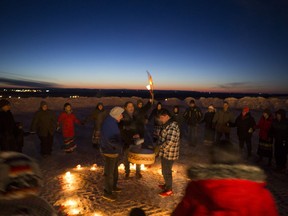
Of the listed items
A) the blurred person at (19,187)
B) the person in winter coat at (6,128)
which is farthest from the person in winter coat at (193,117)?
the blurred person at (19,187)

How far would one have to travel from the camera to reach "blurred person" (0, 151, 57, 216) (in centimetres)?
173

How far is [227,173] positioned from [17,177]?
67.6 inches

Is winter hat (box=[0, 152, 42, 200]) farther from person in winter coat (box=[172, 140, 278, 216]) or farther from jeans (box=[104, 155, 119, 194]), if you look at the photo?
jeans (box=[104, 155, 119, 194])

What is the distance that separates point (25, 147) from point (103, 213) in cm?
738

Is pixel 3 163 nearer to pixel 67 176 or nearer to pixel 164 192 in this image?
pixel 164 192

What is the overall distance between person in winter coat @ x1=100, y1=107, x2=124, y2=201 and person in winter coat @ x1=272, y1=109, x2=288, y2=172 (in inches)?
231

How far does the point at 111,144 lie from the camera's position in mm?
5926

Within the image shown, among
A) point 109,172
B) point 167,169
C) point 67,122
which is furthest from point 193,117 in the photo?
point 109,172

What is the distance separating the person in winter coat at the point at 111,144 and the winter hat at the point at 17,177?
4.01 metres

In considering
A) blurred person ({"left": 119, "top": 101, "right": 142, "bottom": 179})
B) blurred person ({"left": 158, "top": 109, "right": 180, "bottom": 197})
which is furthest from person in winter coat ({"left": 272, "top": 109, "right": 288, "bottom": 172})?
blurred person ({"left": 119, "top": 101, "right": 142, "bottom": 179})

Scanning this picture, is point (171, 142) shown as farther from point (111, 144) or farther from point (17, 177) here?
point (17, 177)

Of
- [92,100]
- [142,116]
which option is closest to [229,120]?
[142,116]

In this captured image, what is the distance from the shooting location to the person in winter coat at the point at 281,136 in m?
8.76

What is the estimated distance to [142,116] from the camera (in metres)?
10.0
